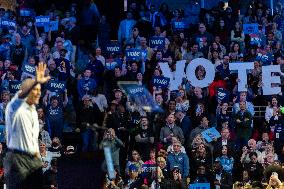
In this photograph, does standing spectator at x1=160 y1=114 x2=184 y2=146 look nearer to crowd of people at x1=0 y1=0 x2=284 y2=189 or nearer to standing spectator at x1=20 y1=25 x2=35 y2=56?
crowd of people at x1=0 y1=0 x2=284 y2=189

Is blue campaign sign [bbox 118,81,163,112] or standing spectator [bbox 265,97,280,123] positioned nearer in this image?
blue campaign sign [bbox 118,81,163,112]

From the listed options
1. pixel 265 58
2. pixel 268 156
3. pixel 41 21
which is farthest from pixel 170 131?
pixel 41 21

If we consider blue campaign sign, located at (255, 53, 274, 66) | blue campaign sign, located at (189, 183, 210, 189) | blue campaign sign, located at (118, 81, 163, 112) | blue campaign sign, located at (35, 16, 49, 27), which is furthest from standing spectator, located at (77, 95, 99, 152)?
blue campaign sign, located at (118, 81, 163, 112)

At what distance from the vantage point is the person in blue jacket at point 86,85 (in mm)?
18750

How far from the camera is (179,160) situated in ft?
56.6

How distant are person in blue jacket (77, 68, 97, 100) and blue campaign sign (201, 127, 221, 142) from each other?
2509 mm

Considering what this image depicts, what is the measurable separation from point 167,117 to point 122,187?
267 cm

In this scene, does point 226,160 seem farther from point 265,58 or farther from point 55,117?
point 55,117

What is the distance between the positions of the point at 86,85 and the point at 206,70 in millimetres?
2642

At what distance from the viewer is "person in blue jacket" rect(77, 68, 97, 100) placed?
1875cm

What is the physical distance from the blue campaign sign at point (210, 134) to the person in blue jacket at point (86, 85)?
251 cm

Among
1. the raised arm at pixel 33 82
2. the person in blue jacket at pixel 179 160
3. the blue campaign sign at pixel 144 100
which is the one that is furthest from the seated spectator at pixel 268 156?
the raised arm at pixel 33 82

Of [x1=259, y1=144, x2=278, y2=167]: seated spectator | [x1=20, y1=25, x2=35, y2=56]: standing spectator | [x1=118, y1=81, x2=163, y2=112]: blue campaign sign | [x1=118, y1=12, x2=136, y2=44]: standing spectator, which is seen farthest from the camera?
[x1=118, y1=12, x2=136, y2=44]: standing spectator

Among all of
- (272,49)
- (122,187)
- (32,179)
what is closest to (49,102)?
(122,187)
